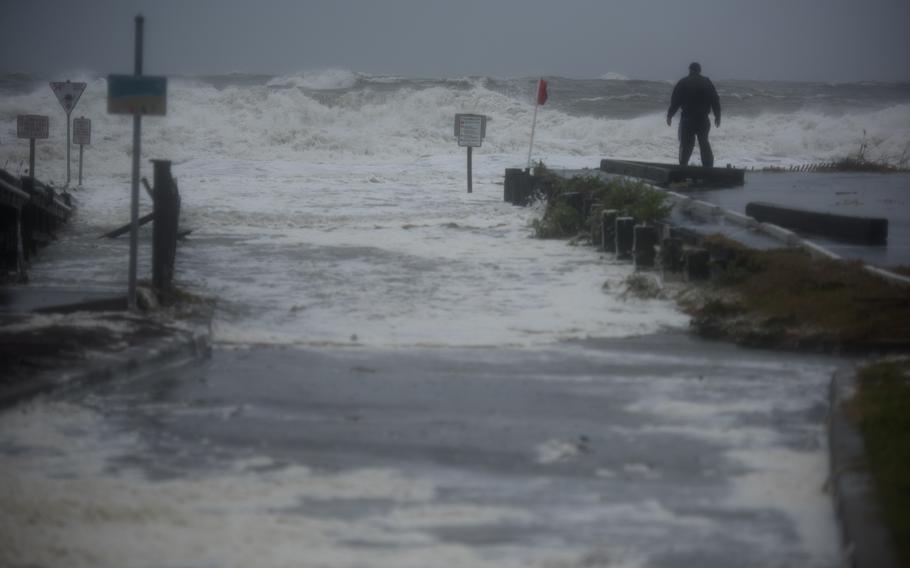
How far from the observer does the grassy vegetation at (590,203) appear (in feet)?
51.9

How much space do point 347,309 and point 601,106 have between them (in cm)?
5849

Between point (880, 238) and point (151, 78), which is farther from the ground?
point (151, 78)

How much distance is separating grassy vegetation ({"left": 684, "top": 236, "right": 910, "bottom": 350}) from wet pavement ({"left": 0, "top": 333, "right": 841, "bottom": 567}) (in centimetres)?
66

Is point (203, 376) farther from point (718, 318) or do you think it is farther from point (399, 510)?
point (718, 318)

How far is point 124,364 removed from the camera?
8664 mm

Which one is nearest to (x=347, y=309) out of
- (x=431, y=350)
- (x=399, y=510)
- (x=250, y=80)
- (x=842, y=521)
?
(x=431, y=350)

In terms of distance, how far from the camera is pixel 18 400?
7.57 m

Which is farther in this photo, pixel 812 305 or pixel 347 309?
pixel 347 309

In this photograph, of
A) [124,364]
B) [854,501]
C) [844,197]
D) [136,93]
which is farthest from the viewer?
[844,197]

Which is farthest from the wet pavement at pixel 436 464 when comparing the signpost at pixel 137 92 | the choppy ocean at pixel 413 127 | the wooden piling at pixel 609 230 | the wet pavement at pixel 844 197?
the choppy ocean at pixel 413 127

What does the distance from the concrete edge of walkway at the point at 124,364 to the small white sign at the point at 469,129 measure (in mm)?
→ 18989

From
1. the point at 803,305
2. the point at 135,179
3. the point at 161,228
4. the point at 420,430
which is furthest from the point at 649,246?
the point at 420,430

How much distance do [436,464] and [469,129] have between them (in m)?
22.8

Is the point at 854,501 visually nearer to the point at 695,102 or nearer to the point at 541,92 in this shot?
the point at 695,102
